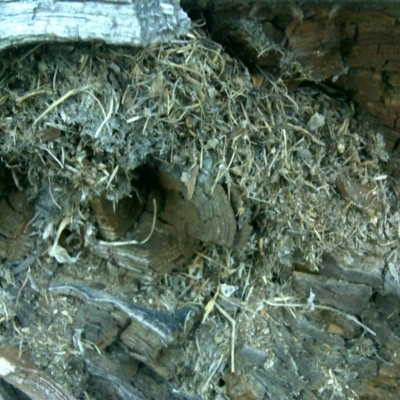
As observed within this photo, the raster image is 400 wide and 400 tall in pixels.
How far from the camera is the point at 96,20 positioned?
4.47 feet

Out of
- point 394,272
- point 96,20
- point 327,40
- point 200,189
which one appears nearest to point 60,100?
point 96,20

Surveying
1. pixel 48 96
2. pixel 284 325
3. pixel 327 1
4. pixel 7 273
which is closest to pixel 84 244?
pixel 7 273

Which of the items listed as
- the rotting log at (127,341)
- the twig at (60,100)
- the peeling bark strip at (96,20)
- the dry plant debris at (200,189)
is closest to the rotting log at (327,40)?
the dry plant debris at (200,189)

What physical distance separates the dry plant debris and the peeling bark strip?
0.19m

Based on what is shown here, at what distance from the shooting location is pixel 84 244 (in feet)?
6.61

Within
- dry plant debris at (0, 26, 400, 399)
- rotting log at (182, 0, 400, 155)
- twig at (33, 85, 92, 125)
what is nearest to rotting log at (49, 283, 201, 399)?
dry plant debris at (0, 26, 400, 399)

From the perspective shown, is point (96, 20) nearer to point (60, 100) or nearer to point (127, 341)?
point (60, 100)

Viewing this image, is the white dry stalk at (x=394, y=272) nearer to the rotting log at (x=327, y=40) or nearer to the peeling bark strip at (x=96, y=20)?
the rotting log at (x=327, y=40)

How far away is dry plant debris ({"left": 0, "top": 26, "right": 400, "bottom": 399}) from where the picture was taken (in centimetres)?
160

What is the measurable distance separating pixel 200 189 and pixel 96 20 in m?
0.62

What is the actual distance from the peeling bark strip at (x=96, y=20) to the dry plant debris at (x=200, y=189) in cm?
19

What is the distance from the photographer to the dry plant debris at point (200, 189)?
160cm

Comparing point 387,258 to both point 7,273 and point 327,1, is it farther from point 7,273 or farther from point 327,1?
point 7,273

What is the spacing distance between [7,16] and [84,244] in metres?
0.90
